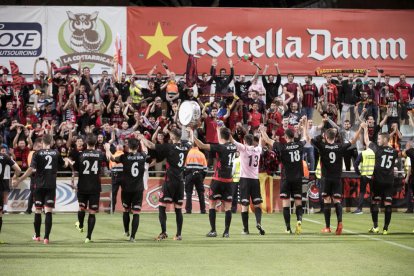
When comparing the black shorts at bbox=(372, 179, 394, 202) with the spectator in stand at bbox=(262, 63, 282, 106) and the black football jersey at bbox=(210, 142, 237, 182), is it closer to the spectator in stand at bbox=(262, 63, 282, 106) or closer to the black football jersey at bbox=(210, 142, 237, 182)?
the black football jersey at bbox=(210, 142, 237, 182)

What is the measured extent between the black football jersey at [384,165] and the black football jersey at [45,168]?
7713mm

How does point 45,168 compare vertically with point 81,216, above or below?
above

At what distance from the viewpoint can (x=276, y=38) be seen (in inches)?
1394

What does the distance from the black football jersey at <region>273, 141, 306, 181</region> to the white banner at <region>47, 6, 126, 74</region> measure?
1473 centimetres

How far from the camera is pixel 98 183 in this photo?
61.0ft

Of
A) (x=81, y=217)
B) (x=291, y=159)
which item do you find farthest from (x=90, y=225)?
(x=291, y=159)

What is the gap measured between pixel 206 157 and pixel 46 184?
12.9 meters

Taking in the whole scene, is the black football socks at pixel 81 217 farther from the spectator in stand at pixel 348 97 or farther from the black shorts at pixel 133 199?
the spectator in stand at pixel 348 97

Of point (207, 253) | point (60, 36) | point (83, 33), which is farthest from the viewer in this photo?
point (83, 33)

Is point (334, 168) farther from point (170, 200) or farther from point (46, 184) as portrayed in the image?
point (46, 184)

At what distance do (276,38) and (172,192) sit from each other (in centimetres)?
1793

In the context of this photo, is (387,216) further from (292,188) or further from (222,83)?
(222,83)

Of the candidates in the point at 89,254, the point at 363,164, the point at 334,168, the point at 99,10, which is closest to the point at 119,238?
the point at 89,254

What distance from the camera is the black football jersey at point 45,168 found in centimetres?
1845
